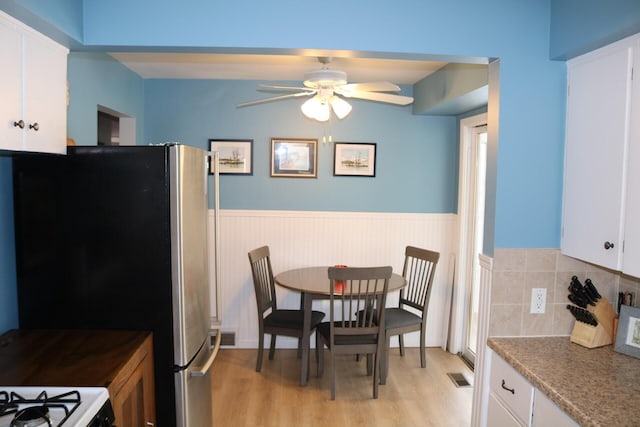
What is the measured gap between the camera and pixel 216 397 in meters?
3.31

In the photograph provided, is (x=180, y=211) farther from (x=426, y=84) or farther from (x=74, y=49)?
(x=426, y=84)

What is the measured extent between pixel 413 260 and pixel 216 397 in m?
2.10

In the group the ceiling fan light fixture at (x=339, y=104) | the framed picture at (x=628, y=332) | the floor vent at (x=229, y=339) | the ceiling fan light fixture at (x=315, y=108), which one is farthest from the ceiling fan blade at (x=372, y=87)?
the floor vent at (x=229, y=339)

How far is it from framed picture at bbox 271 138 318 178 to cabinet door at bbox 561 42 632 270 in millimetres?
2507

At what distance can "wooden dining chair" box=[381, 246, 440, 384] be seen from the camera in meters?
3.54

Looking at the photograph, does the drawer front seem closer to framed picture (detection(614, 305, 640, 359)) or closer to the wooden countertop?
framed picture (detection(614, 305, 640, 359))

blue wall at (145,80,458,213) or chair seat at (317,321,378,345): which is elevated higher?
blue wall at (145,80,458,213)

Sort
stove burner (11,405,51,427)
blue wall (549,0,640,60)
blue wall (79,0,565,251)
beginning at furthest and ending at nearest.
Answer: blue wall (79,0,565,251) → blue wall (549,0,640,60) → stove burner (11,405,51,427)

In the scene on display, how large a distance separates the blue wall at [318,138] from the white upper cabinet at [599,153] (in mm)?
2286

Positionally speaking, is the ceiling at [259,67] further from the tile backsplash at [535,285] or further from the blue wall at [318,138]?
the tile backsplash at [535,285]

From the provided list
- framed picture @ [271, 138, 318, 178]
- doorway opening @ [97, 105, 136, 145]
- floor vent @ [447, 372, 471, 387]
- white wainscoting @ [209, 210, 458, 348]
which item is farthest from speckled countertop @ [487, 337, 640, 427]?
doorway opening @ [97, 105, 136, 145]

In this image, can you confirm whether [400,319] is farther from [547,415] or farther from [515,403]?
[547,415]

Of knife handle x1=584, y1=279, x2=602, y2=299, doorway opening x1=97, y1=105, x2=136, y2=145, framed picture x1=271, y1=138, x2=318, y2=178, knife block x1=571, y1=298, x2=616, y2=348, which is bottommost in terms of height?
knife block x1=571, y1=298, x2=616, y2=348

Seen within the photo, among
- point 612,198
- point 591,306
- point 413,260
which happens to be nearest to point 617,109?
point 612,198
